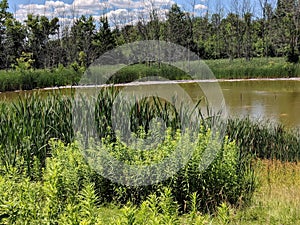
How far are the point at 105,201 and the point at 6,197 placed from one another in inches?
58.6

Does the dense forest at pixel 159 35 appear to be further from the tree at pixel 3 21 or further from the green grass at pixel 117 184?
the green grass at pixel 117 184

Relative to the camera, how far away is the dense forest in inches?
977

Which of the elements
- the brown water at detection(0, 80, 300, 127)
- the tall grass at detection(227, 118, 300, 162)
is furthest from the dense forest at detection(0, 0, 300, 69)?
the tall grass at detection(227, 118, 300, 162)

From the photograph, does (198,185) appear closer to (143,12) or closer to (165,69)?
(165,69)

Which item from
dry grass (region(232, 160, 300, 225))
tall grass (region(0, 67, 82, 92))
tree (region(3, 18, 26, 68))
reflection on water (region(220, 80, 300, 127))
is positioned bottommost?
dry grass (region(232, 160, 300, 225))

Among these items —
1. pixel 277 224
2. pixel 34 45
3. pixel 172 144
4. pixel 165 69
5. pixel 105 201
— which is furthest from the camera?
pixel 34 45

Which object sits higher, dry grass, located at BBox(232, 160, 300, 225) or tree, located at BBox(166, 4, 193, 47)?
tree, located at BBox(166, 4, 193, 47)

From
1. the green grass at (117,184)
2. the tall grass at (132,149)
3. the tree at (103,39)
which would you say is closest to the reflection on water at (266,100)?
the green grass at (117,184)

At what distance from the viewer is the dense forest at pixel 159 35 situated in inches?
977

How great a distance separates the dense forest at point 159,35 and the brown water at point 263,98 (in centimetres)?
542

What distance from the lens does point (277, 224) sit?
3033 millimetres

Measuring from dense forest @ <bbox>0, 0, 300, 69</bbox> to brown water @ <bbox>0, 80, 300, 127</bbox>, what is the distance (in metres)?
5.42

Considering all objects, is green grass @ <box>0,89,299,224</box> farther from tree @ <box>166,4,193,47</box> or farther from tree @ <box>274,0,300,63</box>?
tree @ <box>166,4,193,47</box>

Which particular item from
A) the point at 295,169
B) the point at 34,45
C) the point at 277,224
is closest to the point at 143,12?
the point at 34,45
